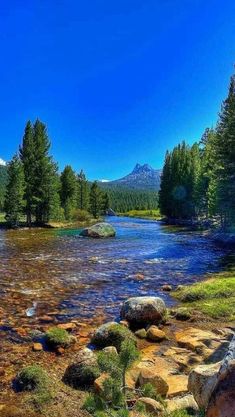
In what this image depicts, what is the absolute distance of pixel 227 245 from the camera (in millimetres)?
43469

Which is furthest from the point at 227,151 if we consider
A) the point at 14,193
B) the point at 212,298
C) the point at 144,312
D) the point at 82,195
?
the point at 82,195

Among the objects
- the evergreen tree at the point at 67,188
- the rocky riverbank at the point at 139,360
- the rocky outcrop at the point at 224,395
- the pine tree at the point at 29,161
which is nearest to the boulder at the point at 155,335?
the rocky riverbank at the point at 139,360

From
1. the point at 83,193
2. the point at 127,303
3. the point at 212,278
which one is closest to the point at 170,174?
the point at 83,193

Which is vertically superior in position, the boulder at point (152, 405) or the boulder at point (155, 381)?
the boulder at point (152, 405)

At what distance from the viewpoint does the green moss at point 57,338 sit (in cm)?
1173

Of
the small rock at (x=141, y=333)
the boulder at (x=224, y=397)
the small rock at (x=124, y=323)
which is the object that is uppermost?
the boulder at (x=224, y=397)

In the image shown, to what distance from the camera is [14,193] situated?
2496 inches

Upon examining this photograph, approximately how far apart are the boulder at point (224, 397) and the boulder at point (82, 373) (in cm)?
495

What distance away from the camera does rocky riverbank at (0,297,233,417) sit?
789 cm

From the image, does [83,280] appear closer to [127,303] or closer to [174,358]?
[127,303]

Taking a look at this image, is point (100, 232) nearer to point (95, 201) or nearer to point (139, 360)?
point (139, 360)

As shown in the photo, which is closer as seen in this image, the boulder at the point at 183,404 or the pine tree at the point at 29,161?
the boulder at the point at 183,404

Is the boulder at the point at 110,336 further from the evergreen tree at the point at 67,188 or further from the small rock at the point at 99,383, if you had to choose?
the evergreen tree at the point at 67,188

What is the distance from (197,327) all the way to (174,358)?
321 centimetres
